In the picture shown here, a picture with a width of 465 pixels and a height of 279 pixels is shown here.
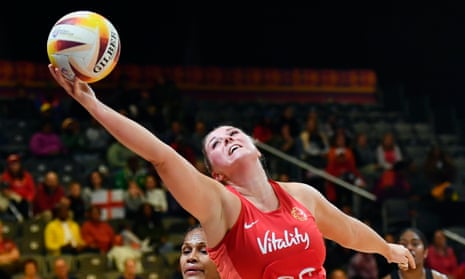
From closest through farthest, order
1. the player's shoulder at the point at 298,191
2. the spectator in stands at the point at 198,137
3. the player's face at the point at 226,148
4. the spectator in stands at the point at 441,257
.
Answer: the player's face at the point at 226,148
the player's shoulder at the point at 298,191
the spectator in stands at the point at 441,257
the spectator in stands at the point at 198,137

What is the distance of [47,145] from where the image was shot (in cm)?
1392

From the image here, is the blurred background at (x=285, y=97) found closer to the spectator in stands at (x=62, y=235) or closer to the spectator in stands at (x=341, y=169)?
the spectator in stands at (x=341, y=169)

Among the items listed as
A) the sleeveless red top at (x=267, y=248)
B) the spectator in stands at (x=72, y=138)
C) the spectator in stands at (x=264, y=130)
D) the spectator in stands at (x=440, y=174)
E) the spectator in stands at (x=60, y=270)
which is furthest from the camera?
the spectator in stands at (x=264, y=130)

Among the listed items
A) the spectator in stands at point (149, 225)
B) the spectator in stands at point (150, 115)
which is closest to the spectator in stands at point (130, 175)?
the spectator in stands at point (149, 225)

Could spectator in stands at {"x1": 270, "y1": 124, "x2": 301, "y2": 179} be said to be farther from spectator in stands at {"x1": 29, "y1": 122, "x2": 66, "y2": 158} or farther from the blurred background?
spectator in stands at {"x1": 29, "y1": 122, "x2": 66, "y2": 158}

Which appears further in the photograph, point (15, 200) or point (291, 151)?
point (291, 151)

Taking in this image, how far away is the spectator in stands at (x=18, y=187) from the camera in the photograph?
12.3m

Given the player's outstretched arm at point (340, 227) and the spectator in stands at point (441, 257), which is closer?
the player's outstretched arm at point (340, 227)

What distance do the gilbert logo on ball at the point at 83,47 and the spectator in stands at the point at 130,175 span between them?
9460 millimetres

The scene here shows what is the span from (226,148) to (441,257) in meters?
8.91

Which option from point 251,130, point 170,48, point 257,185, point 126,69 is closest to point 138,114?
point 251,130

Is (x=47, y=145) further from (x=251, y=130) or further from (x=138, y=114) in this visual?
(x=251, y=130)

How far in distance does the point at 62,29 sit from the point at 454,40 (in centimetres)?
1683

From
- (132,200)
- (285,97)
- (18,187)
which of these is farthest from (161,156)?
(285,97)
